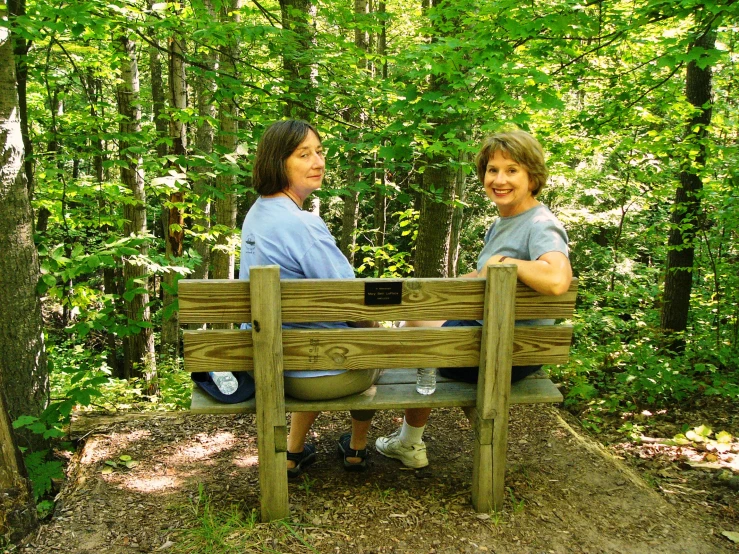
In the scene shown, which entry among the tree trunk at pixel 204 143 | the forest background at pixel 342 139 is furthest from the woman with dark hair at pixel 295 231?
the tree trunk at pixel 204 143

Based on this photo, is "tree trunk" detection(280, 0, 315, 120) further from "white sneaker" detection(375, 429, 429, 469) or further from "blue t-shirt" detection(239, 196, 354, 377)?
"white sneaker" detection(375, 429, 429, 469)

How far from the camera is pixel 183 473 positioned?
341 cm

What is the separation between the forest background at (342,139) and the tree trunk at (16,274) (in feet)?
0.04

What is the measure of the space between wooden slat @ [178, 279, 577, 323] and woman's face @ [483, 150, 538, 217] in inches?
20.6

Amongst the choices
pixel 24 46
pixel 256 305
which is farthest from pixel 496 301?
pixel 24 46

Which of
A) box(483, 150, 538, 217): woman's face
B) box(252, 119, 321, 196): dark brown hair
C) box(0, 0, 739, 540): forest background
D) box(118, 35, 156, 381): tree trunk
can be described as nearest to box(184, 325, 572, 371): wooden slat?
box(483, 150, 538, 217): woman's face

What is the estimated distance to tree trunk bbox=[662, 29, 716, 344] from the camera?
6.98m

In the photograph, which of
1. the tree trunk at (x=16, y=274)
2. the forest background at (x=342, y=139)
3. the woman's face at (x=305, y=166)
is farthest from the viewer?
the forest background at (x=342, y=139)

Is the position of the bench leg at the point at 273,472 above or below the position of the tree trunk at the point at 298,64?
below

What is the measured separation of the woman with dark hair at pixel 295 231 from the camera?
8.95 ft

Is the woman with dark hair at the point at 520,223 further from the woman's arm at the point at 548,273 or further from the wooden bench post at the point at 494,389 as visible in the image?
the wooden bench post at the point at 494,389

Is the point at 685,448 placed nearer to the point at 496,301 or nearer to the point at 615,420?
the point at 615,420

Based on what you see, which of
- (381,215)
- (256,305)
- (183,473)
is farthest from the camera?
(381,215)

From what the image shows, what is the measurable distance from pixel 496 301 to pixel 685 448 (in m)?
3.15
